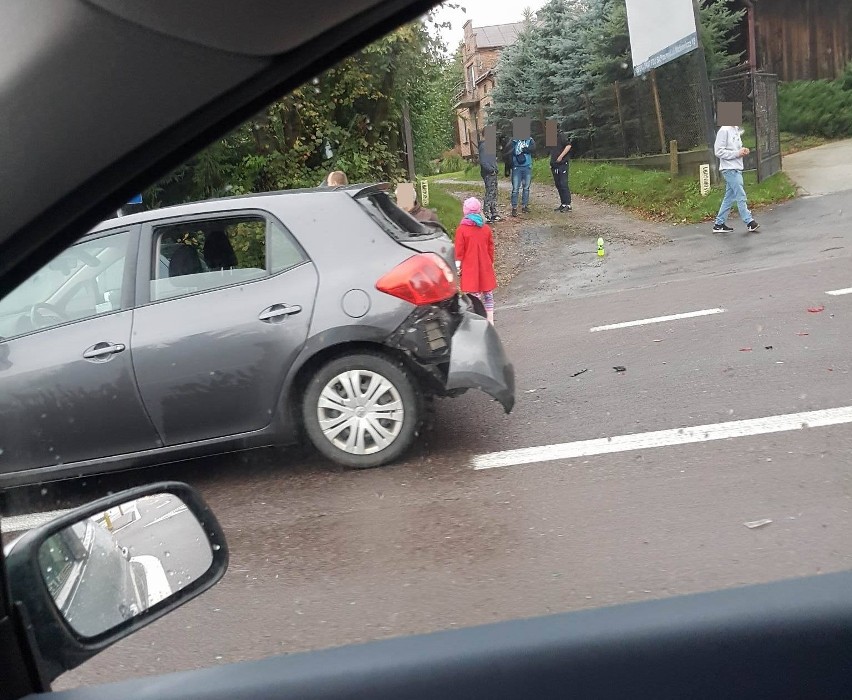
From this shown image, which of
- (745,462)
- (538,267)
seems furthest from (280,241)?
(538,267)

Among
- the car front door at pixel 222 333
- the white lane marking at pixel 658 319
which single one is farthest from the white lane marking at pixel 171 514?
the white lane marking at pixel 658 319

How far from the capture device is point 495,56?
74.6 inches

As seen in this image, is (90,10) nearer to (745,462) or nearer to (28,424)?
(28,424)

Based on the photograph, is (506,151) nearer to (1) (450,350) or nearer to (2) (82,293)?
(2) (82,293)

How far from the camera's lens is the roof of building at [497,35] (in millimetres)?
1734

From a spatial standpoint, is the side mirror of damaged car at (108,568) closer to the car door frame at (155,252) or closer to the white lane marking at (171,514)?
the white lane marking at (171,514)

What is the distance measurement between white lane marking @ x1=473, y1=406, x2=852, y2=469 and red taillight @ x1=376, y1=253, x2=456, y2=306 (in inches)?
35.0

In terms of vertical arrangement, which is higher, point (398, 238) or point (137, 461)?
point (398, 238)

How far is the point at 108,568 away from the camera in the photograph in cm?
150

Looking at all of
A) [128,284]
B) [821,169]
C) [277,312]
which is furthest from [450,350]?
[821,169]

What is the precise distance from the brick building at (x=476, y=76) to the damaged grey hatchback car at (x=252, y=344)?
679 millimetres

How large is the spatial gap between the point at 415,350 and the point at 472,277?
9.56 ft

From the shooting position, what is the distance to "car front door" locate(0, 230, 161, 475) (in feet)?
9.07

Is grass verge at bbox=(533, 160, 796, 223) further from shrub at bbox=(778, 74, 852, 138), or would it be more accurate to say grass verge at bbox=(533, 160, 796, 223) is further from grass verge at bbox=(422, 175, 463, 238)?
shrub at bbox=(778, 74, 852, 138)
